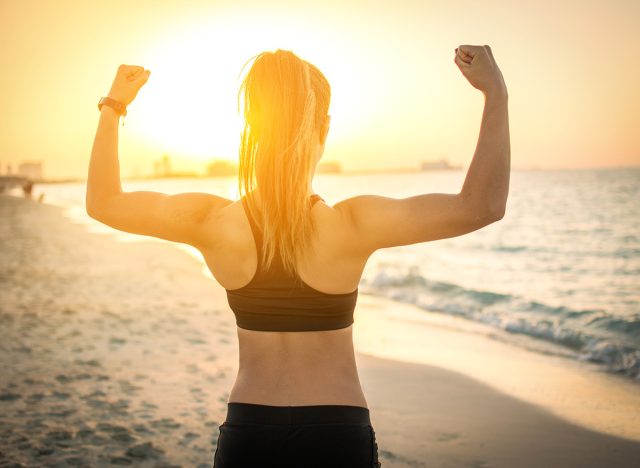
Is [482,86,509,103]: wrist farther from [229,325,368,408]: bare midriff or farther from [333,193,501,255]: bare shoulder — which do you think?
[229,325,368,408]: bare midriff

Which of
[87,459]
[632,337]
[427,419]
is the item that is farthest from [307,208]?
[632,337]

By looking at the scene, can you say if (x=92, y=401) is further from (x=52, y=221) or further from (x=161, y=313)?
(x=52, y=221)

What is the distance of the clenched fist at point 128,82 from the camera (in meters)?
1.82

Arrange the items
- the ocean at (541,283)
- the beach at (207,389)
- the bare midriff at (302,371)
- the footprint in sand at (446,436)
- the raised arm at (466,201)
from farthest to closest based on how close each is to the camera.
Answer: the ocean at (541,283) → the footprint in sand at (446,436) → the beach at (207,389) → the bare midriff at (302,371) → the raised arm at (466,201)

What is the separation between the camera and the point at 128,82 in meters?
1.87

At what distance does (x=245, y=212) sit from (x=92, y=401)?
450 centimetres

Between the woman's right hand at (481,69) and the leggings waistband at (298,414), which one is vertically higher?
the woman's right hand at (481,69)

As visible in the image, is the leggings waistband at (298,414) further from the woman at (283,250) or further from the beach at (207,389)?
the beach at (207,389)

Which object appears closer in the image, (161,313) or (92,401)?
(92,401)

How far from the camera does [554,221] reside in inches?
1385

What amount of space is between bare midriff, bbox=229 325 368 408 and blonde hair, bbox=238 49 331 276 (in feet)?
0.84

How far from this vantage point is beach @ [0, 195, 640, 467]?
4660mm

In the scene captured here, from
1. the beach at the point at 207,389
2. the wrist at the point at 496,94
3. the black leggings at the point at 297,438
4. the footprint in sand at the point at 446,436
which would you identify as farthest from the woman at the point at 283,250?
the footprint in sand at the point at 446,436

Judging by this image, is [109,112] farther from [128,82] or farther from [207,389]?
[207,389]
